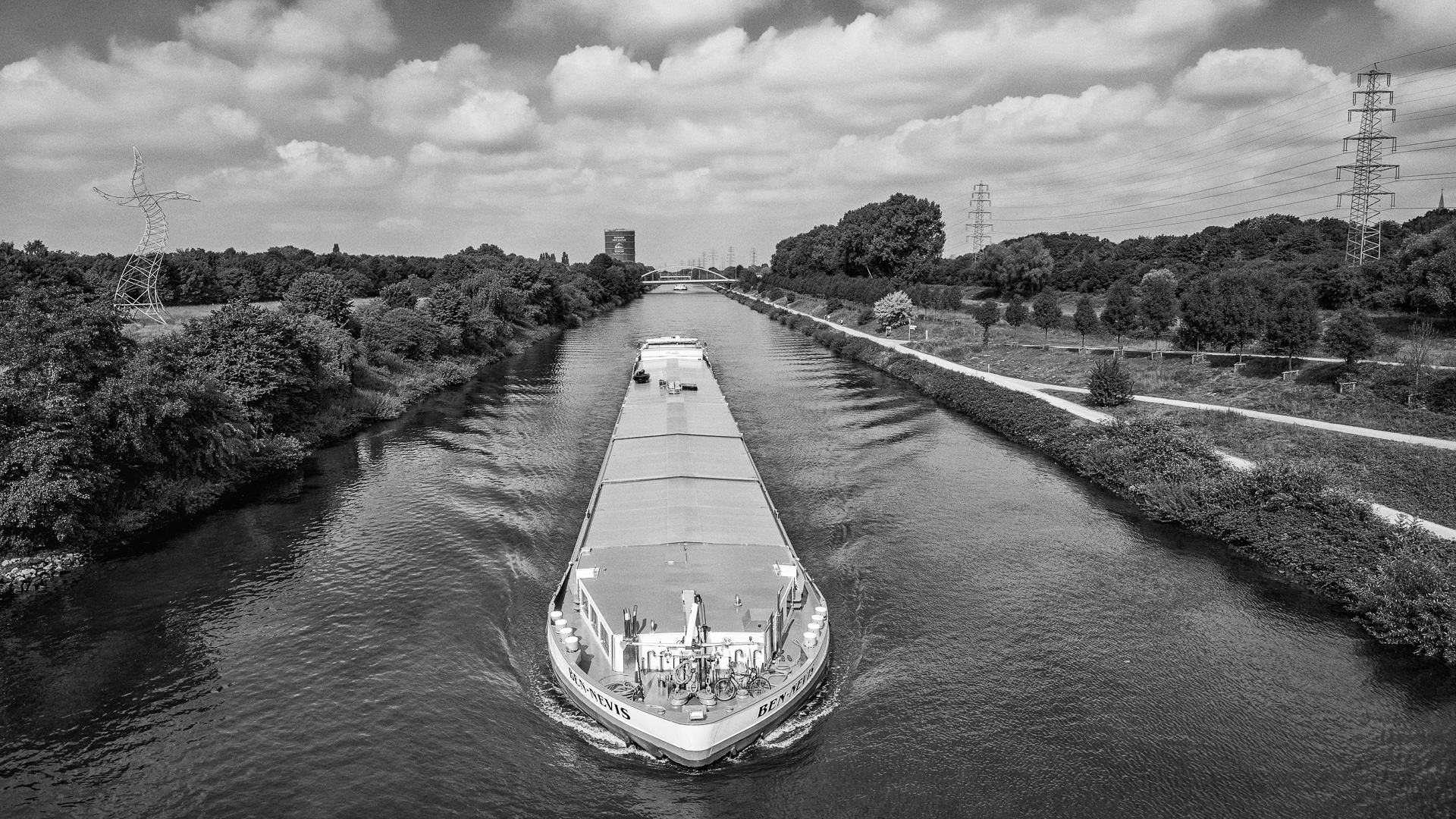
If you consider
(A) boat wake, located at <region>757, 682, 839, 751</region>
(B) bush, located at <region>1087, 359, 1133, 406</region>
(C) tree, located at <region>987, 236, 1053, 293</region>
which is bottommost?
(A) boat wake, located at <region>757, 682, 839, 751</region>

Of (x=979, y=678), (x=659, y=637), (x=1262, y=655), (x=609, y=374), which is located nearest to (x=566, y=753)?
(x=659, y=637)

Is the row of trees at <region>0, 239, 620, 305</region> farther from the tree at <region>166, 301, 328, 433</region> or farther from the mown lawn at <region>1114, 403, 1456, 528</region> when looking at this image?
the mown lawn at <region>1114, 403, 1456, 528</region>

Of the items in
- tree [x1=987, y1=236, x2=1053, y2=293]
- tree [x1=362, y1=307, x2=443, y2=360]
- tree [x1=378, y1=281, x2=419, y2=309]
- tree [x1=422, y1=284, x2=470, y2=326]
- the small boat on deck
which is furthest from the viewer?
tree [x1=987, y1=236, x2=1053, y2=293]

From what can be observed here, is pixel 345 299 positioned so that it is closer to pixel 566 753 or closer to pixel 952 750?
pixel 566 753

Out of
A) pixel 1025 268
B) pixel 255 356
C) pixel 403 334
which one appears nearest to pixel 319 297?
pixel 403 334

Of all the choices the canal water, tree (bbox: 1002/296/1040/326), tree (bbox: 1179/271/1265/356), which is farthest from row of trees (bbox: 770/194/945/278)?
the canal water

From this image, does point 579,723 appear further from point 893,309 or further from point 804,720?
point 893,309
